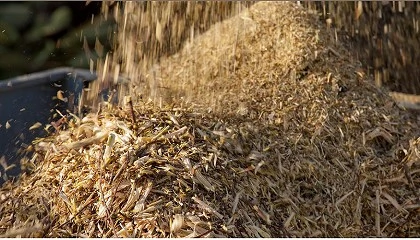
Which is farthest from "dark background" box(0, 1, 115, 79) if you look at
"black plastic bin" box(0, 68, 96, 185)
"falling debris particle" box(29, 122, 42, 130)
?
"falling debris particle" box(29, 122, 42, 130)

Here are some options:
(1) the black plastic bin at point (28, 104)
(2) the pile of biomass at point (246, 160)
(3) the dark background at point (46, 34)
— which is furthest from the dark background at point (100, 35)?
(1) the black plastic bin at point (28, 104)

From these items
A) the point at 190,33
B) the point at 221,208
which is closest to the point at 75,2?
the point at 190,33

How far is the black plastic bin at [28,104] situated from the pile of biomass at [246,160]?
142 millimetres

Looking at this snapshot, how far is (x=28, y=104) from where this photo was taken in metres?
2.45

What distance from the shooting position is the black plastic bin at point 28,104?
2279mm

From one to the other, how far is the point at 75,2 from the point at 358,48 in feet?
5.90

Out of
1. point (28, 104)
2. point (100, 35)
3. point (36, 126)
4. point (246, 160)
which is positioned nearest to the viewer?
point (246, 160)

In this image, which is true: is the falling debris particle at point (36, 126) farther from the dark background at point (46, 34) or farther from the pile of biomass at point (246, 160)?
the dark background at point (46, 34)

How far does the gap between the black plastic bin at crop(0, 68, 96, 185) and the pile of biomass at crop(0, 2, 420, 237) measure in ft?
0.46

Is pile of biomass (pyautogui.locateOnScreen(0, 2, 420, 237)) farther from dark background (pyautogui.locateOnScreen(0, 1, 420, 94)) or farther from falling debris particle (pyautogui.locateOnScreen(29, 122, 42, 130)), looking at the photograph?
dark background (pyautogui.locateOnScreen(0, 1, 420, 94))

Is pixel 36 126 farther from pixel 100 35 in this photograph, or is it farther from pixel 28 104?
pixel 100 35

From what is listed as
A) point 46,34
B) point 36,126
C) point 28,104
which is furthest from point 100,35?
point 36,126

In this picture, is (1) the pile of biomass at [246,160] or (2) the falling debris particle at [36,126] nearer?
(1) the pile of biomass at [246,160]

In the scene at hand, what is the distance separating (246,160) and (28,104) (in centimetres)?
91
